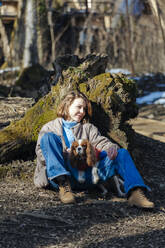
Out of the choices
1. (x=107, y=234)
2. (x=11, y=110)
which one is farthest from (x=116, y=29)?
(x=107, y=234)

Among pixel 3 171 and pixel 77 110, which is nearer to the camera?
pixel 77 110

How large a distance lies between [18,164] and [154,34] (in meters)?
16.9

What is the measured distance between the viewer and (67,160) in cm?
395

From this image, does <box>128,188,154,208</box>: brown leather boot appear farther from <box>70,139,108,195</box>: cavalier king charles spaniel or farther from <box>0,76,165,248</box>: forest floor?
<box>70,139,108,195</box>: cavalier king charles spaniel

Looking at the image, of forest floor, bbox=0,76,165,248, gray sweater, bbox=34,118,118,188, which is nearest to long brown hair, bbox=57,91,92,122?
gray sweater, bbox=34,118,118,188

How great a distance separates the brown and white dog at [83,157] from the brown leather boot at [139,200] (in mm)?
386

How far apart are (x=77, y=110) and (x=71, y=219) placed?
124 centimetres

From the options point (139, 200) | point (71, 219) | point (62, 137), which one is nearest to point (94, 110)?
point (62, 137)

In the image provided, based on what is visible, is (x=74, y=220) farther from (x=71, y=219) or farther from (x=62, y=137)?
(x=62, y=137)

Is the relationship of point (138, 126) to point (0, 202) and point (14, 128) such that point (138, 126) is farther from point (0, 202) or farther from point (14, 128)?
point (0, 202)

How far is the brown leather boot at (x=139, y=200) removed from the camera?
3.61m

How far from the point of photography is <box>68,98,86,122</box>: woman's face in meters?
4.20

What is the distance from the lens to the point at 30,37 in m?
16.9

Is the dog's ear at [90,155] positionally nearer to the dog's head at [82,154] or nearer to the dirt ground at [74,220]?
the dog's head at [82,154]
